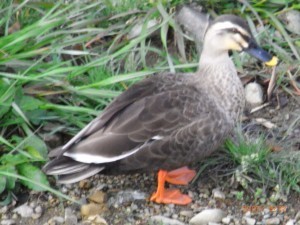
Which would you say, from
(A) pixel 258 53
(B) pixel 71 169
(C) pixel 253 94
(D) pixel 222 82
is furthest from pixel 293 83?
(B) pixel 71 169

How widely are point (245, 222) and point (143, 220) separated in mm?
519

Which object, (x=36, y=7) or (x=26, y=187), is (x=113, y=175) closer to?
(x=26, y=187)

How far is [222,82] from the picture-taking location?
4.81m

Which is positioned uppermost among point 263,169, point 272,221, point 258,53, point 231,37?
point 231,37

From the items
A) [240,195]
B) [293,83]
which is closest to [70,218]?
[240,195]

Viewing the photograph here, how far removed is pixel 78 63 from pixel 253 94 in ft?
3.62

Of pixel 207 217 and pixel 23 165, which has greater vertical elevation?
pixel 23 165

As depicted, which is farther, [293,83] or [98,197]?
[293,83]

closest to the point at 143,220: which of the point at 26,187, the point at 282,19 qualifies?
the point at 26,187

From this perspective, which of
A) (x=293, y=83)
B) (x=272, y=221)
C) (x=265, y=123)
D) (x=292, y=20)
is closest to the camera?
(x=272, y=221)

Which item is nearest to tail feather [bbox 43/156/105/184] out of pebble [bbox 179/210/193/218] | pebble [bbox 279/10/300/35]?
pebble [bbox 179/210/193/218]

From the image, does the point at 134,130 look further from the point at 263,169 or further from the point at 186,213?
the point at 263,169

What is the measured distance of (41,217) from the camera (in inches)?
180

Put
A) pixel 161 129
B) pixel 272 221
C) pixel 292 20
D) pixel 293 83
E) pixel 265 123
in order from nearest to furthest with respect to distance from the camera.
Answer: pixel 272 221, pixel 161 129, pixel 265 123, pixel 293 83, pixel 292 20
